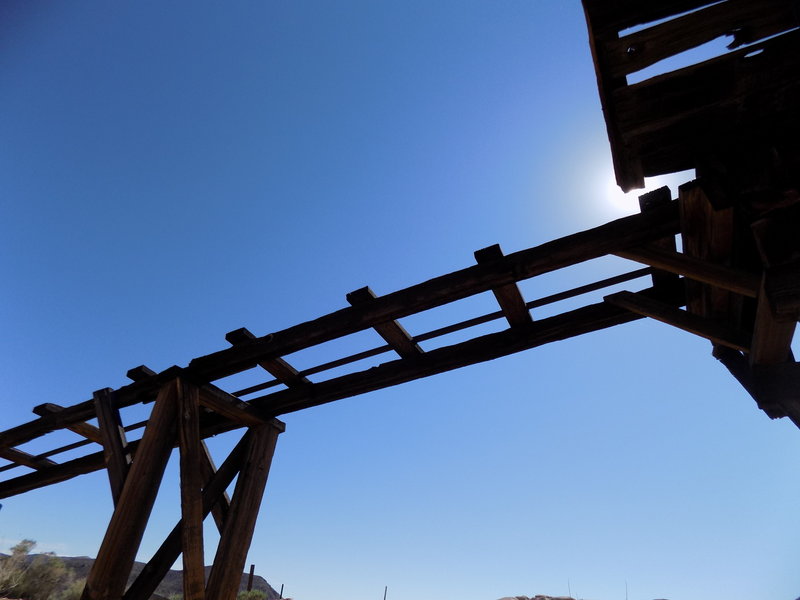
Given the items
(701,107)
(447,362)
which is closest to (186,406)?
(447,362)

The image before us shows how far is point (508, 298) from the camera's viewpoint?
351 cm

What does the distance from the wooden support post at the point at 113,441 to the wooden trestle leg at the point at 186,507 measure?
0.55 feet

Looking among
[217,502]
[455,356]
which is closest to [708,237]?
[455,356]

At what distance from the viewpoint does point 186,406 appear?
4145mm

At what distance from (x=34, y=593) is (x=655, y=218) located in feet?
79.8

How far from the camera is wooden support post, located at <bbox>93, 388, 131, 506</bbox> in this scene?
159 inches

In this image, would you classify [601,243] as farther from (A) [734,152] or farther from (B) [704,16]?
(B) [704,16]

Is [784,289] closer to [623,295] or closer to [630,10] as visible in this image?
[623,295]

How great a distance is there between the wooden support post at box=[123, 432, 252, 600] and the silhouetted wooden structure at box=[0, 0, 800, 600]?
0.01m

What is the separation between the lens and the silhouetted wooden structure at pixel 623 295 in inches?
93.4

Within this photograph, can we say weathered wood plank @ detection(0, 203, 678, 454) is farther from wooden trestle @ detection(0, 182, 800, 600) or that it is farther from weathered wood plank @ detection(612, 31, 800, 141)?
weathered wood plank @ detection(612, 31, 800, 141)

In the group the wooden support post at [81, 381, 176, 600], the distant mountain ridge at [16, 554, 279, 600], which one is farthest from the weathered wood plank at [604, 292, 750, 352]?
the distant mountain ridge at [16, 554, 279, 600]

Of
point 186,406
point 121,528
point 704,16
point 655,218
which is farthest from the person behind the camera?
point 186,406

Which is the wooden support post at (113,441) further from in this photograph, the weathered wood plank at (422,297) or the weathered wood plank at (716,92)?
the weathered wood plank at (716,92)
